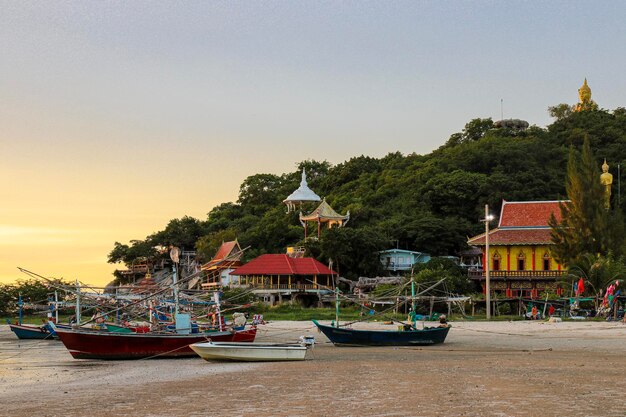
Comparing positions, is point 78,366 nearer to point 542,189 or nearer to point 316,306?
point 316,306

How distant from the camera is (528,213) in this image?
64188mm

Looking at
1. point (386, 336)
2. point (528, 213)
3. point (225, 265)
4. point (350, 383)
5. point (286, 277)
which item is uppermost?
point (528, 213)

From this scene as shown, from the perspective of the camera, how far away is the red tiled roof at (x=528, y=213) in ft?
208

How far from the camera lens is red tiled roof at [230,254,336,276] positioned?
6400 centimetres

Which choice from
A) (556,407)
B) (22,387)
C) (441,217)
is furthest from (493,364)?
(441,217)

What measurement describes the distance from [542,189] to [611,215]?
18.5 metres

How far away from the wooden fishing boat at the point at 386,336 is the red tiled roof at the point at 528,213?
31898 mm

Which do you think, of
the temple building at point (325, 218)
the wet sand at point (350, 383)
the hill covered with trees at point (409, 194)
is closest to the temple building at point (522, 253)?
the hill covered with trees at point (409, 194)

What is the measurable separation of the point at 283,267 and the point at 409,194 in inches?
855

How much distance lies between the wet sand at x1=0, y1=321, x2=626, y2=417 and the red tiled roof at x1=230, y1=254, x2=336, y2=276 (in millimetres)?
29707

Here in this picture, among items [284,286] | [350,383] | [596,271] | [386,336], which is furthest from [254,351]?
[284,286]

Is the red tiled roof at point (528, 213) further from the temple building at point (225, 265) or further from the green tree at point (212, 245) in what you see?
the green tree at point (212, 245)

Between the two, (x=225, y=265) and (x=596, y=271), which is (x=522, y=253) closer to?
(x=596, y=271)

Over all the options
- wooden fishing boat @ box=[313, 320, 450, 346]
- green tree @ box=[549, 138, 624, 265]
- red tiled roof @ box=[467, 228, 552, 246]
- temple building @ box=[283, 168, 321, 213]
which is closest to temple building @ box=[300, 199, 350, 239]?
temple building @ box=[283, 168, 321, 213]
